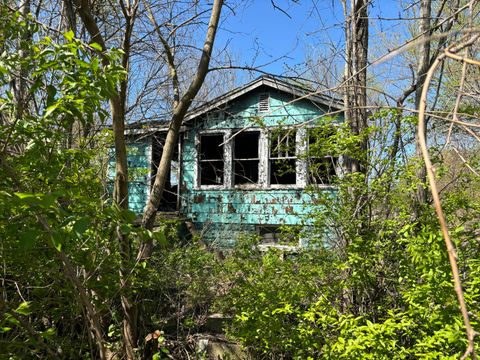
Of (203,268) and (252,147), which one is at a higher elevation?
(252,147)

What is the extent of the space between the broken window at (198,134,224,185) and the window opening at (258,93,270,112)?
1.40 meters

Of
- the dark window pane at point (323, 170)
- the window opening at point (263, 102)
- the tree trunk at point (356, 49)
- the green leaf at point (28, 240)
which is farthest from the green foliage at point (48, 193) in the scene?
the window opening at point (263, 102)

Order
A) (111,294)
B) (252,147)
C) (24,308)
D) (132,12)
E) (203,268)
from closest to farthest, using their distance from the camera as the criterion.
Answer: (24,308) < (111,294) < (132,12) < (203,268) < (252,147)

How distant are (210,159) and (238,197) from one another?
1.60 meters

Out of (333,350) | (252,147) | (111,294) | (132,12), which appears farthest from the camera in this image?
(252,147)

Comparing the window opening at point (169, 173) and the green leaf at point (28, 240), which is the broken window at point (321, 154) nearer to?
the green leaf at point (28, 240)

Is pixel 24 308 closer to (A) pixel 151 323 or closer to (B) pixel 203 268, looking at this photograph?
(A) pixel 151 323

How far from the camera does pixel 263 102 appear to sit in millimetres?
11570

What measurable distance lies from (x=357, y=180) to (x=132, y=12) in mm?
3322

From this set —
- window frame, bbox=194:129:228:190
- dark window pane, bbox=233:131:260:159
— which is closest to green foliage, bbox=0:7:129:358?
window frame, bbox=194:129:228:190

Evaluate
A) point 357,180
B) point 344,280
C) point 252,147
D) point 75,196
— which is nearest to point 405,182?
point 357,180

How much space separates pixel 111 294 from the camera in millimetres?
4594

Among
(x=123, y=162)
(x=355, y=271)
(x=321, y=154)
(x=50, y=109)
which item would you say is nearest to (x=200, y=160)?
(x=123, y=162)

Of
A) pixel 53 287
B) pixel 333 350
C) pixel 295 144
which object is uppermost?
pixel 295 144
